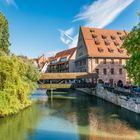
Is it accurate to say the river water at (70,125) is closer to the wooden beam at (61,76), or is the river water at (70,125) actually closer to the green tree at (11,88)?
the green tree at (11,88)

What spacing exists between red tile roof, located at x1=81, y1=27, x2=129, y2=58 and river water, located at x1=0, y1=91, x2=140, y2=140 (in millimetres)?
29742

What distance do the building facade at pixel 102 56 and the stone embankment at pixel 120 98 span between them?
10.5 metres

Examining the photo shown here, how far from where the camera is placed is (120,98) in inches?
1388

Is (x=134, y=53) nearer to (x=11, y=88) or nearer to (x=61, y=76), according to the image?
(x=11, y=88)

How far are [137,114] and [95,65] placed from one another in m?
31.2

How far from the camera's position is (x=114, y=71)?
60.2 meters

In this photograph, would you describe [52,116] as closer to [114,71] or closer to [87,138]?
[87,138]

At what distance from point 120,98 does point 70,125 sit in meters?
13.6

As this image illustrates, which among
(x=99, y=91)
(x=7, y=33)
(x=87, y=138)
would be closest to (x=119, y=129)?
(x=87, y=138)

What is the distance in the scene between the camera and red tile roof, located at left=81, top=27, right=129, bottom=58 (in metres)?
59.5

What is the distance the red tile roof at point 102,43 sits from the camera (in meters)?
59.5

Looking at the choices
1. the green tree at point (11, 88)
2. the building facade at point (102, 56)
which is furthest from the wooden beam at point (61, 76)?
the green tree at point (11, 88)

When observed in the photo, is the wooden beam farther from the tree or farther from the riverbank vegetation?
the tree

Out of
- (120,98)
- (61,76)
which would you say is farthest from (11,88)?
(61,76)
